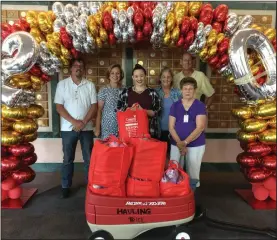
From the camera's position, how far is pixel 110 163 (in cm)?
208

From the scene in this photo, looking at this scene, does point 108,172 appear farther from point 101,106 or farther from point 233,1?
point 233,1

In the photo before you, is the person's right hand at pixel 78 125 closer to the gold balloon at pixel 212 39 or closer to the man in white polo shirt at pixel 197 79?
the man in white polo shirt at pixel 197 79

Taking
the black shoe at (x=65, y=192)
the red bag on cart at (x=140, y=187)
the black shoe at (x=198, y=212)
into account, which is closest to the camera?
the red bag on cart at (x=140, y=187)

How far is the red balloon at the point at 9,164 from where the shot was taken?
2.80 metres

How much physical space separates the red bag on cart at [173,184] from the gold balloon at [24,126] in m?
1.46

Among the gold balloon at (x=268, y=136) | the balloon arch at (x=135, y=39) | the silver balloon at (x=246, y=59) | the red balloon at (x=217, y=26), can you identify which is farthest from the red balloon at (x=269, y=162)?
the red balloon at (x=217, y=26)

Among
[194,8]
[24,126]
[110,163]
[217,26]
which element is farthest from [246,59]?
[24,126]

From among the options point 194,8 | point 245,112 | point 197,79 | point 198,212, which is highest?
point 194,8

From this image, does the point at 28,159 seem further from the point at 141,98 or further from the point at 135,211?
the point at 135,211

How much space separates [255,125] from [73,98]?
6.19ft

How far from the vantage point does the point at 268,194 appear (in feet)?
9.89

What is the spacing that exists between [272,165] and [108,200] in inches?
66.0

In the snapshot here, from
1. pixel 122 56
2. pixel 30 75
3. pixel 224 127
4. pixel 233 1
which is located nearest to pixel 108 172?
pixel 30 75

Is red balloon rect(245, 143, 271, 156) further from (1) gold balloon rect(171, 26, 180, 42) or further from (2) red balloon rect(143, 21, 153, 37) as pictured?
(2) red balloon rect(143, 21, 153, 37)
